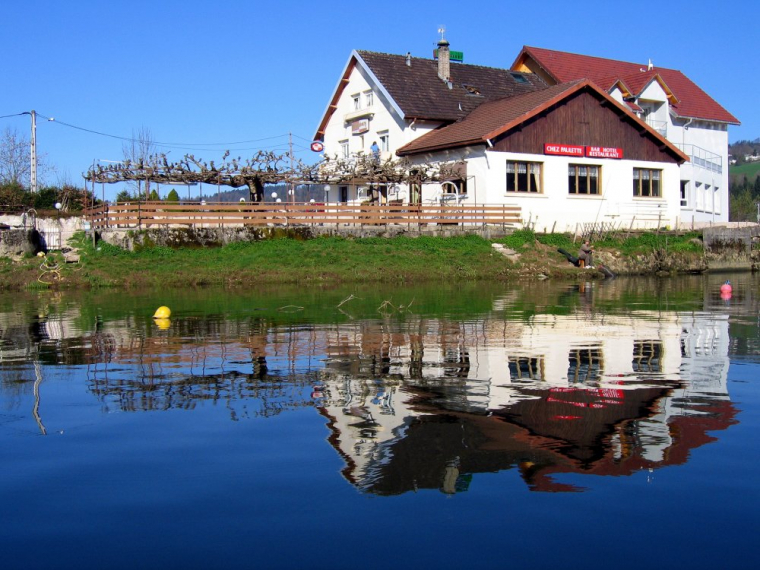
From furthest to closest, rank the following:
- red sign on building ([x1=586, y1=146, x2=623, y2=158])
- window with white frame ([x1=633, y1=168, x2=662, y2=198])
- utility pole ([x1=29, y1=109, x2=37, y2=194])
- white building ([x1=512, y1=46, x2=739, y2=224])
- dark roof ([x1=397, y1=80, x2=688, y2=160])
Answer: white building ([x1=512, y1=46, x2=739, y2=224]) → utility pole ([x1=29, y1=109, x2=37, y2=194]) → window with white frame ([x1=633, y1=168, x2=662, y2=198]) → red sign on building ([x1=586, y1=146, x2=623, y2=158]) → dark roof ([x1=397, y1=80, x2=688, y2=160])

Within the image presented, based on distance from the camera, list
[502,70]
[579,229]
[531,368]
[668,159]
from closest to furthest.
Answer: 1. [531,368]
2. [579,229]
3. [668,159]
4. [502,70]

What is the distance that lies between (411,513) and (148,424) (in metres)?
3.57

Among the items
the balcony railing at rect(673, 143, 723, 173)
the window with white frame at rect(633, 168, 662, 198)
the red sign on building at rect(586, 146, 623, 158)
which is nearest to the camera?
the red sign on building at rect(586, 146, 623, 158)

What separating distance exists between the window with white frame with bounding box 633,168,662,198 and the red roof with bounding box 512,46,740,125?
29.5ft

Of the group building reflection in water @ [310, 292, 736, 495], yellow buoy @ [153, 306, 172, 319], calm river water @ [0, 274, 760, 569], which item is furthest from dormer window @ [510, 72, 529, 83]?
calm river water @ [0, 274, 760, 569]

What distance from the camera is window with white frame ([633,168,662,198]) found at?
151 ft

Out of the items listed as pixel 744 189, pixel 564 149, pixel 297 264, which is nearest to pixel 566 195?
pixel 564 149

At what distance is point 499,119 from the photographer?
4238cm

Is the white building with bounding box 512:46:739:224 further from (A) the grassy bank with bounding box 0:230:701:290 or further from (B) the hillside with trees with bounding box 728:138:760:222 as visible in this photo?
(B) the hillside with trees with bounding box 728:138:760:222

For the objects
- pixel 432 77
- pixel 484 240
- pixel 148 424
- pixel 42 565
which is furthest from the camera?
pixel 432 77

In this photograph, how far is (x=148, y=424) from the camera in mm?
8117

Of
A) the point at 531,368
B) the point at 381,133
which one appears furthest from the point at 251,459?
the point at 381,133

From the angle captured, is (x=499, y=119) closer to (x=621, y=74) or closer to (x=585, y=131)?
(x=585, y=131)

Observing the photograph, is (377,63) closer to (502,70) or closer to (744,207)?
(502,70)
